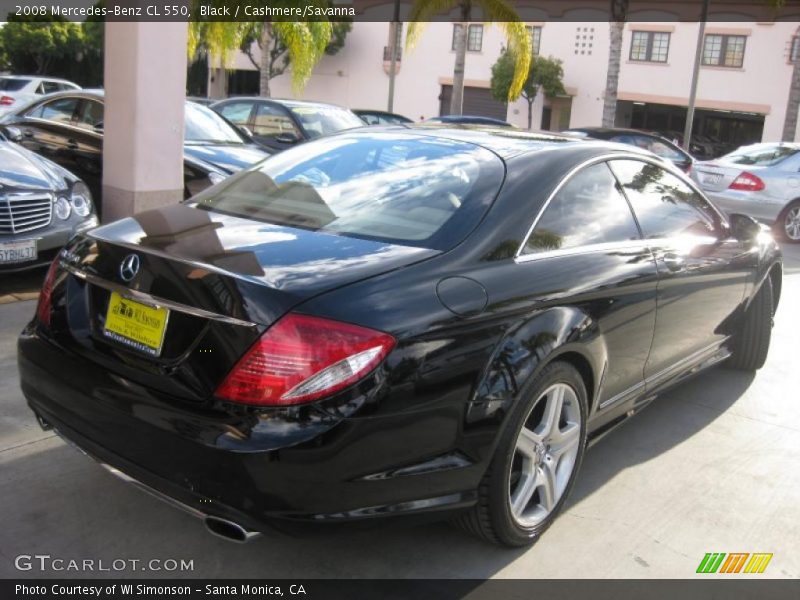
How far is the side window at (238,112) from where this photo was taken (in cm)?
1175

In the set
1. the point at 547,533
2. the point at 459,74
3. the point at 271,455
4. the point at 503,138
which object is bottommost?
the point at 547,533

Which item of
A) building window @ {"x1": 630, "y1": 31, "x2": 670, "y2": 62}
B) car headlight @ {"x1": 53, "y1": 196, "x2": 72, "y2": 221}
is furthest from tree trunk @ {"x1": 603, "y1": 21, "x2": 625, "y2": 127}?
car headlight @ {"x1": 53, "y1": 196, "x2": 72, "y2": 221}

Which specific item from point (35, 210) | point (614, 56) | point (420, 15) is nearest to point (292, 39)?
point (420, 15)

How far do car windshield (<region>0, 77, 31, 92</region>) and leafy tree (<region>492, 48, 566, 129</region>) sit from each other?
18.4 meters

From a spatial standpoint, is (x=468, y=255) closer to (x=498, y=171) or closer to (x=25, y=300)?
(x=498, y=171)

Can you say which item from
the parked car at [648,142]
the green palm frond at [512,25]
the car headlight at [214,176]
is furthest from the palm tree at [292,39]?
the car headlight at [214,176]

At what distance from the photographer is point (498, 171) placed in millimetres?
3303

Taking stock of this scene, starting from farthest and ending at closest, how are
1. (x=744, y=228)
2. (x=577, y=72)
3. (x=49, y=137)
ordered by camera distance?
(x=577, y=72)
(x=49, y=137)
(x=744, y=228)

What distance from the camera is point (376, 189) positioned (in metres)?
3.34

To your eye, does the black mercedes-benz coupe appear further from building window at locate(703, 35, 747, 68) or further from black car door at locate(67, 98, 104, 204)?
building window at locate(703, 35, 747, 68)

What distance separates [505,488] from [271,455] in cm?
91

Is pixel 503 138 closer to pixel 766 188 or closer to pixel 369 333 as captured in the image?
pixel 369 333

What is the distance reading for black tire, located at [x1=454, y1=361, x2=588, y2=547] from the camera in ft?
9.30

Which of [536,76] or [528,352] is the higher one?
[536,76]
